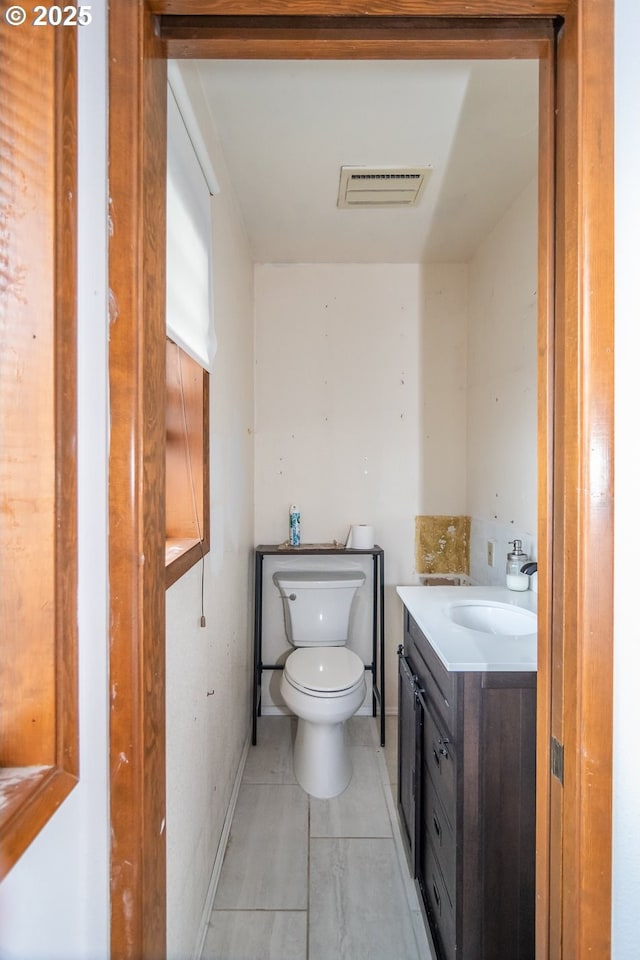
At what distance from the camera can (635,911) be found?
669mm

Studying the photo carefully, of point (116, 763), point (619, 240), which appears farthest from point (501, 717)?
point (619, 240)

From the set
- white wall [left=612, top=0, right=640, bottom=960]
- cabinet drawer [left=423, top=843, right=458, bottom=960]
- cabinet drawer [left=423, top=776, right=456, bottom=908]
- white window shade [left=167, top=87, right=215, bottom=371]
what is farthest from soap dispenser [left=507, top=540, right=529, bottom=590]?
white window shade [left=167, top=87, right=215, bottom=371]

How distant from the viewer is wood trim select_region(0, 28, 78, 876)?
56cm

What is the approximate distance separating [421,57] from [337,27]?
15 centimetres

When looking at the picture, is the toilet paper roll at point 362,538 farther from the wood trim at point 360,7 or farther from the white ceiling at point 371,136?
the wood trim at point 360,7

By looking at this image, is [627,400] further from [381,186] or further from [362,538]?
[362,538]

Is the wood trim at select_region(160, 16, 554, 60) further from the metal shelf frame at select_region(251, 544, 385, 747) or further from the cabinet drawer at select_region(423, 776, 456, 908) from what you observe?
the metal shelf frame at select_region(251, 544, 385, 747)

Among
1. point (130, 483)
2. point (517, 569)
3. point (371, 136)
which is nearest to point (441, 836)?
point (517, 569)

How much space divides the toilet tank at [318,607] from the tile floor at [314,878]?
0.56 m

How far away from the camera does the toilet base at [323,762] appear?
1.89 meters

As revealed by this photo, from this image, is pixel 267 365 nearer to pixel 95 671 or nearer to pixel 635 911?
pixel 95 671

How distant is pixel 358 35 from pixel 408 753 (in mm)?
1865

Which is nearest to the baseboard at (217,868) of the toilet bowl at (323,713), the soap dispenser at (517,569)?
the toilet bowl at (323,713)

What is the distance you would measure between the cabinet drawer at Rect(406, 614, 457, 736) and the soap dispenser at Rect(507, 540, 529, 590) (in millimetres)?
421
